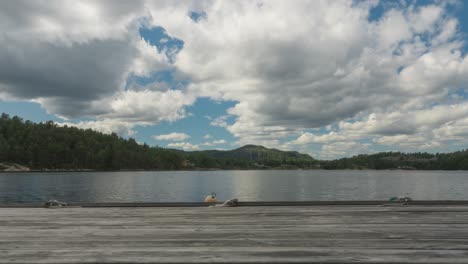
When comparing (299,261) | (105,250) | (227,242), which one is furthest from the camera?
(227,242)

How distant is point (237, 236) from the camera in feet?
24.9

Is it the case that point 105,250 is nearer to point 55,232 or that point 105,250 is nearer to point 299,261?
point 55,232

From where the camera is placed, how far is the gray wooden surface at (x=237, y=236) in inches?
234

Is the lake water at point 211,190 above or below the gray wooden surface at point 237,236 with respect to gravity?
below

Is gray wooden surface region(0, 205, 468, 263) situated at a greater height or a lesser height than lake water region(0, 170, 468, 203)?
greater

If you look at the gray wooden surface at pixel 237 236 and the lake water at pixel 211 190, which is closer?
the gray wooden surface at pixel 237 236

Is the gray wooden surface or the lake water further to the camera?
the lake water

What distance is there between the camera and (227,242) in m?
6.99

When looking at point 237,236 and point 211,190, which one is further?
point 211,190

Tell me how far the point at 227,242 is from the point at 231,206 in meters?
6.52

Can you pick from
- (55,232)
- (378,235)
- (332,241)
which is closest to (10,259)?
(55,232)

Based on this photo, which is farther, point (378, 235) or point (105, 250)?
point (378, 235)

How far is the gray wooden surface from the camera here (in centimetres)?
594

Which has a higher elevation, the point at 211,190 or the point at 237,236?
the point at 237,236
